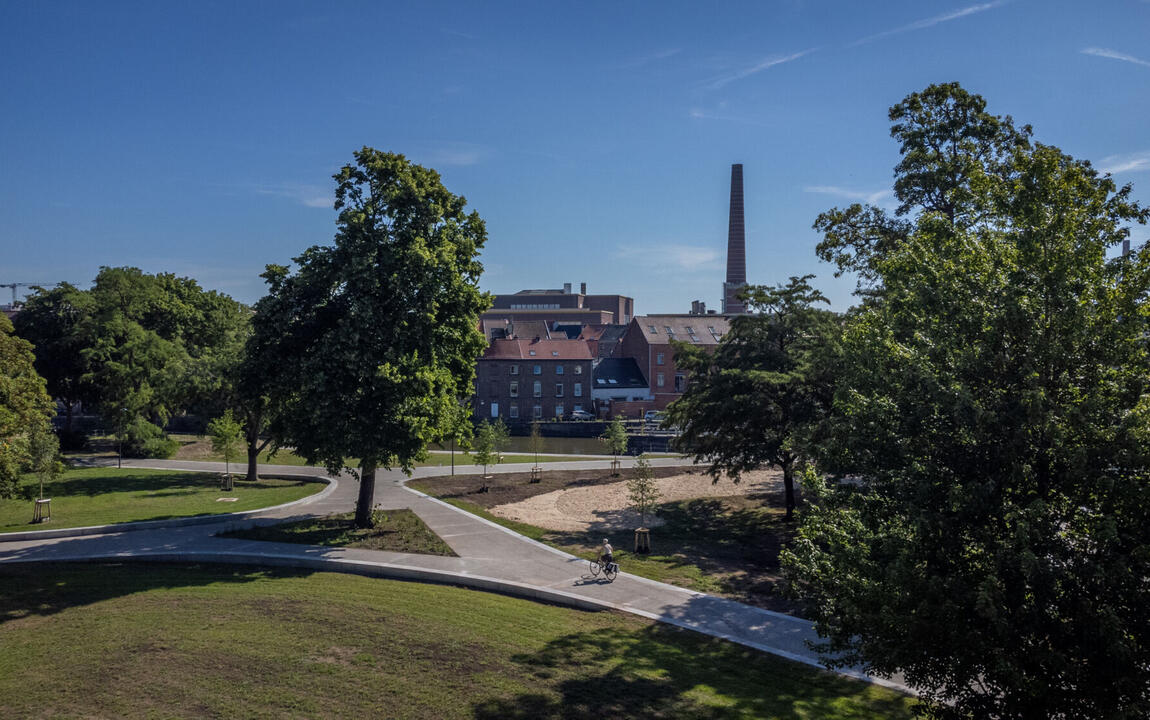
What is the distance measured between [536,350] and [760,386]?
5191 centimetres

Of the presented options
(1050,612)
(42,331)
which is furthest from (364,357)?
(42,331)

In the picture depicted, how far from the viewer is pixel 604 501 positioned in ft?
102

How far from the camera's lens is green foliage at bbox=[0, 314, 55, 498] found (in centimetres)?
1736

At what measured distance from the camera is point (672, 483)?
120 ft

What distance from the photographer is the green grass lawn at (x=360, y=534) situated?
21781mm

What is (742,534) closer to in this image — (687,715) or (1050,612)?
(687,715)

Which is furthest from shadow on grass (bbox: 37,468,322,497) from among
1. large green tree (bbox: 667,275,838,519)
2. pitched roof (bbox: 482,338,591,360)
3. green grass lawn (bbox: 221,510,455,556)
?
pitched roof (bbox: 482,338,591,360)

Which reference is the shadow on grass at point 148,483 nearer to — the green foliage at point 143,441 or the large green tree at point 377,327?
the green foliage at point 143,441

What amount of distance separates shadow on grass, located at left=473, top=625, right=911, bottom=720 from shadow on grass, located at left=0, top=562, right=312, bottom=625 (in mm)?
9492

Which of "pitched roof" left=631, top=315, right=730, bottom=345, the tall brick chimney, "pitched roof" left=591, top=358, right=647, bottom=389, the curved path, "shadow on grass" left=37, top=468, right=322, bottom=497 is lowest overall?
the curved path

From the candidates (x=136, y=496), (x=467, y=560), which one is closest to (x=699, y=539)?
(x=467, y=560)

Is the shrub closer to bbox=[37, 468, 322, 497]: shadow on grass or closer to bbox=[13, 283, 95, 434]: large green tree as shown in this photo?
bbox=[37, 468, 322, 497]: shadow on grass

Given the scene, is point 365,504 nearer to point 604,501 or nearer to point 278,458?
point 604,501

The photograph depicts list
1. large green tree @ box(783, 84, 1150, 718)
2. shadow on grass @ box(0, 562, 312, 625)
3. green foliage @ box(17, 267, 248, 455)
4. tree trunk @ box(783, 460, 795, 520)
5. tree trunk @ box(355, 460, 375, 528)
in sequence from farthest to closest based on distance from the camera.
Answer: green foliage @ box(17, 267, 248, 455) < tree trunk @ box(783, 460, 795, 520) < tree trunk @ box(355, 460, 375, 528) < shadow on grass @ box(0, 562, 312, 625) < large green tree @ box(783, 84, 1150, 718)
